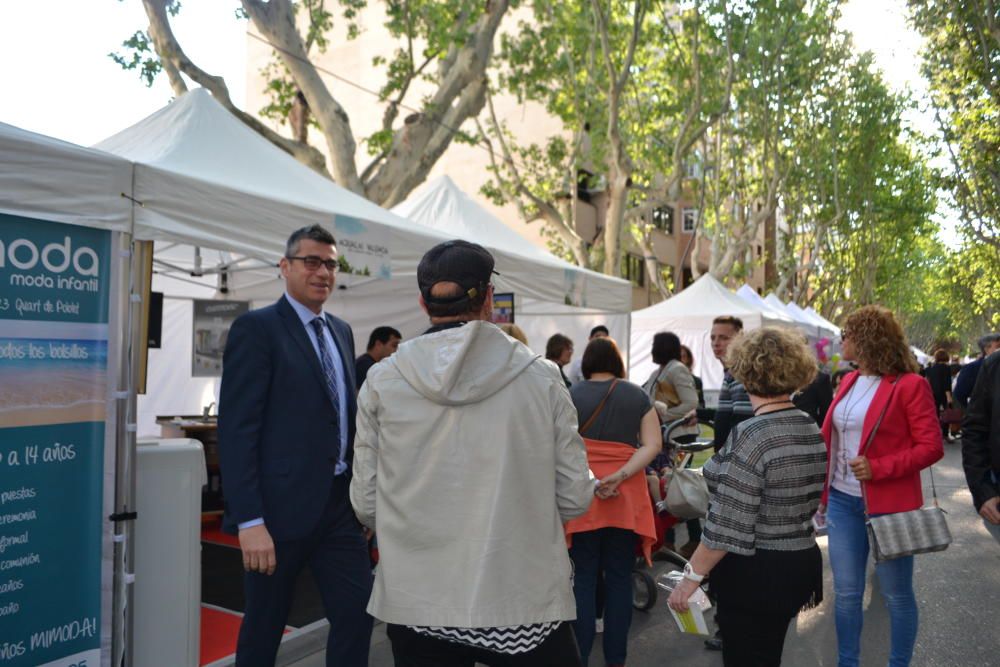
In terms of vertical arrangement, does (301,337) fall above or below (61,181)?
below

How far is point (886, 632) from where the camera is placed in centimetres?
514

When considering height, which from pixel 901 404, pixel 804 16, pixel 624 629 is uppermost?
pixel 804 16

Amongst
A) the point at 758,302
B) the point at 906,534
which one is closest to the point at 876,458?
the point at 906,534

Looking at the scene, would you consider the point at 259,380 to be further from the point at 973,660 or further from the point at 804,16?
the point at 804,16

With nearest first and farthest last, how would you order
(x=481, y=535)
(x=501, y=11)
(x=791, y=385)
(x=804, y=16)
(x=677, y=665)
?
(x=481, y=535) < (x=791, y=385) < (x=677, y=665) < (x=501, y=11) < (x=804, y=16)

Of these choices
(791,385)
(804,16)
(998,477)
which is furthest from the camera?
(804,16)

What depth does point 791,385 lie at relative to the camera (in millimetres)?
2926

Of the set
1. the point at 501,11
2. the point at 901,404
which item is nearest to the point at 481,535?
the point at 901,404

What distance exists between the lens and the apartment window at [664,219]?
3431 centimetres

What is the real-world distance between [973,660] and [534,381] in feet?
13.5

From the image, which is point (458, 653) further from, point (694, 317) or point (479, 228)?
point (694, 317)

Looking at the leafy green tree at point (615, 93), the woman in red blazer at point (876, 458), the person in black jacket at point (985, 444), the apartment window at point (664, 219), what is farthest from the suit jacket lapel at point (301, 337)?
the apartment window at point (664, 219)

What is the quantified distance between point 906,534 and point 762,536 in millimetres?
1188

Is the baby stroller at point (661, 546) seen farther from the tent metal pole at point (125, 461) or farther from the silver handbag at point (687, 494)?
the tent metal pole at point (125, 461)
